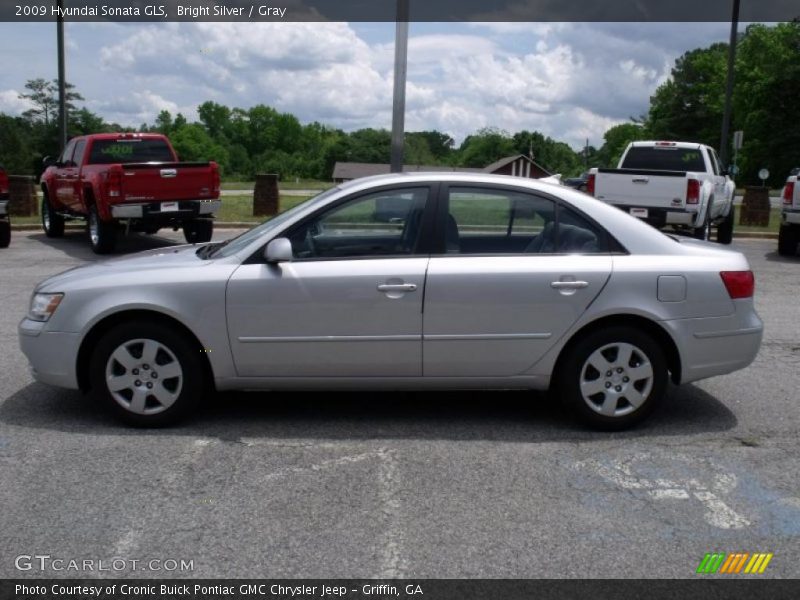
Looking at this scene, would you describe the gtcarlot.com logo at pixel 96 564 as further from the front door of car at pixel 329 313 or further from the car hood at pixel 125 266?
the car hood at pixel 125 266

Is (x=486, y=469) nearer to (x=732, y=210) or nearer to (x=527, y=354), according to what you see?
(x=527, y=354)

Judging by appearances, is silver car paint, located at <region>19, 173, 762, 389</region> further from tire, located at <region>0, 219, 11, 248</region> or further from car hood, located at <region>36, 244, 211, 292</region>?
tire, located at <region>0, 219, 11, 248</region>

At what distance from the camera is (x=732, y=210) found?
60.2 feet

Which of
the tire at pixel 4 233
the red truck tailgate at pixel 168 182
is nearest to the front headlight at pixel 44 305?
the red truck tailgate at pixel 168 182

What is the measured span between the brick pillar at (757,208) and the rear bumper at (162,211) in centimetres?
1386

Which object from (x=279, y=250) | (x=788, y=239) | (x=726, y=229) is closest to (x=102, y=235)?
(x=279, y=250)

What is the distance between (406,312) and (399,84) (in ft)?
36.8

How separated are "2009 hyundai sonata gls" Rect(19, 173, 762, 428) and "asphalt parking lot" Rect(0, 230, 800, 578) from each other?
0.33 m

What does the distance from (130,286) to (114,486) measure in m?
1.31

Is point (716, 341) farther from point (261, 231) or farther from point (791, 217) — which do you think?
point (791, 217)

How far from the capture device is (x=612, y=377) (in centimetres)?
528

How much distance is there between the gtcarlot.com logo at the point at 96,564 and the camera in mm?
3549

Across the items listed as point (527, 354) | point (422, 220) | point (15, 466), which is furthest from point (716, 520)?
point (15, 466)

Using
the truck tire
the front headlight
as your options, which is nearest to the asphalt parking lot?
the front headlight
